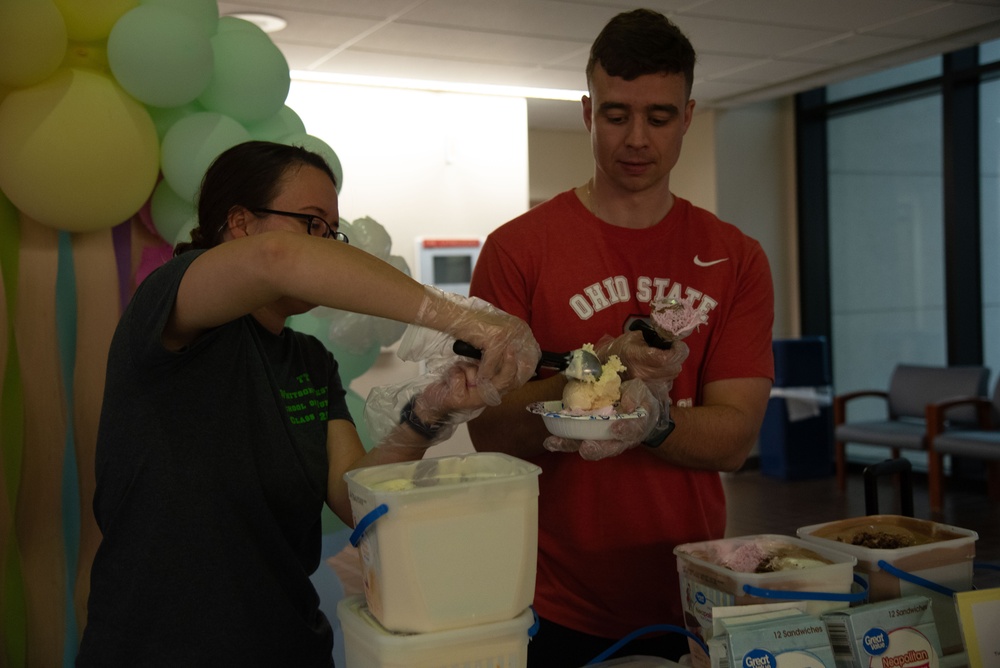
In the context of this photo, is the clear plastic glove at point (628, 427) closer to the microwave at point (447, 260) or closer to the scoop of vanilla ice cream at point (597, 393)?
the scoop of vanilla ice cream at point (597, 393)

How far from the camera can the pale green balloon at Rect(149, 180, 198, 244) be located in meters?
2.64

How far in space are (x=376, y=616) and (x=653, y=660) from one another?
1.53ft

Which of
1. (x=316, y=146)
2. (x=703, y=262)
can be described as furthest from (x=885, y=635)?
(x=316, y=146)

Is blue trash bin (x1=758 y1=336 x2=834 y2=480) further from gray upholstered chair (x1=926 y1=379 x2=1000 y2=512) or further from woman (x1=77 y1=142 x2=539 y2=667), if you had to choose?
woman (x1=77 y1=142 x2=539 y2=667)

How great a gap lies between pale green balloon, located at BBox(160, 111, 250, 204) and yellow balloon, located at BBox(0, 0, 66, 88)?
35 centimetres

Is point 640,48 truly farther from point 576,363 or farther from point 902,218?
point 902,218

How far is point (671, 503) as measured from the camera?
1791mm

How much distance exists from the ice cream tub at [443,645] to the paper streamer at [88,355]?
63.4 inches

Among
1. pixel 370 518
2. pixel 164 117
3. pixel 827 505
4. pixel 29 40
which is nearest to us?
pixel 370 518

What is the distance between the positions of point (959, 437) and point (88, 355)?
523cm

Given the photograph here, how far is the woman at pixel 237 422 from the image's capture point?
1.22 metres

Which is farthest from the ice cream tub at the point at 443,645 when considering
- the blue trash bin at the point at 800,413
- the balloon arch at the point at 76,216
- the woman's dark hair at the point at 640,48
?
the blue trash bin at the point at 800,413

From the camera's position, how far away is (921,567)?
4.76 ft

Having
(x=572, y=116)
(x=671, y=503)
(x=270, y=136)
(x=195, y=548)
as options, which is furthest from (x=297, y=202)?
(x=572, y=116)
